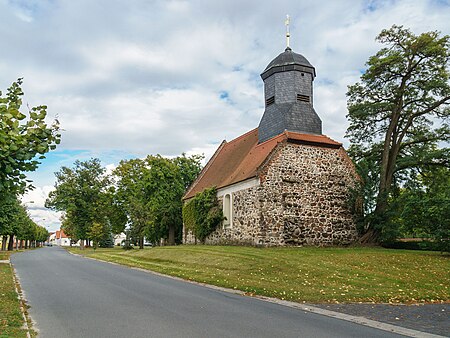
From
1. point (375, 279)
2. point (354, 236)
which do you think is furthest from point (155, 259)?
point (375, 279)

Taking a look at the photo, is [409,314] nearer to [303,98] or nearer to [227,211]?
[227,211]

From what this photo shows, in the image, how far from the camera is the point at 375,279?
15508mm

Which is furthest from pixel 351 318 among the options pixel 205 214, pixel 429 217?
pixel 205 214

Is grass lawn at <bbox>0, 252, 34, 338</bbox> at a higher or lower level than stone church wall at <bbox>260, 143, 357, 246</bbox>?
lower

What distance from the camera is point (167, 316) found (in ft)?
29.9

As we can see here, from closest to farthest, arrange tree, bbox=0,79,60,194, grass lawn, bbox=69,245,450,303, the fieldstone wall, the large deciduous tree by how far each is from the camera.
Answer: tree, bbox=0,79,60,194 < grass lawn, bbox=69,245,450,303 < the fieldstone wall < the large deciduous tree

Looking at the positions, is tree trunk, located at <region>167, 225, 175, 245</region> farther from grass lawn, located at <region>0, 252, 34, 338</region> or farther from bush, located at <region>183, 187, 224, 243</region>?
grass lawn, located at <region>0, 252, 34, 338</region>

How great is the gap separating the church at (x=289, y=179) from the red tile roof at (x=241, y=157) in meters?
0.10

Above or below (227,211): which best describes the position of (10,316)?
below

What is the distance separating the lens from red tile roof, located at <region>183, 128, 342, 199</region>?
91.1 ft

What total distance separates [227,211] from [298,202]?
5654 mm

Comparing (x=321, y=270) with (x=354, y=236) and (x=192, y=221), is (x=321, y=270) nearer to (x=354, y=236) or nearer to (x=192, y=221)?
(x=354, y=236)

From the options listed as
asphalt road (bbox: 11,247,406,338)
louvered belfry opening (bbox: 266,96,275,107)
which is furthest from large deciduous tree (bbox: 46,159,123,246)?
asphalt road (bbox: 11,247,406,338)

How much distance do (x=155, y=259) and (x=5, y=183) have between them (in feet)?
68.3
